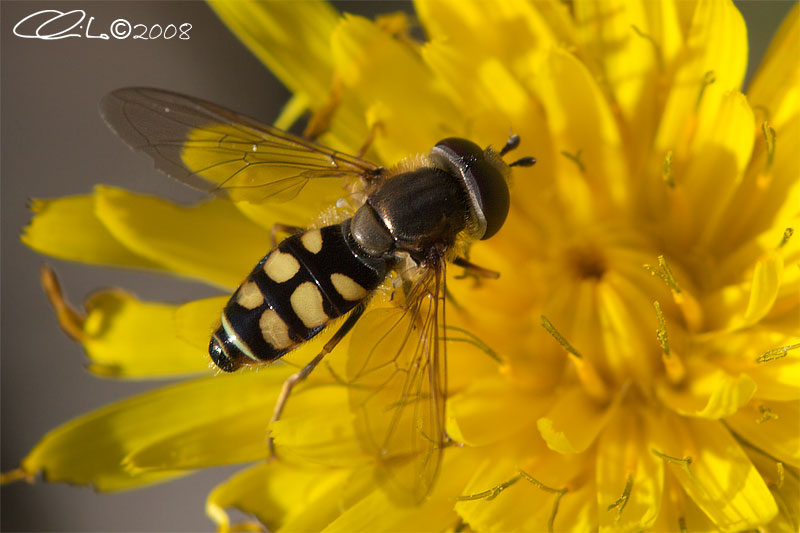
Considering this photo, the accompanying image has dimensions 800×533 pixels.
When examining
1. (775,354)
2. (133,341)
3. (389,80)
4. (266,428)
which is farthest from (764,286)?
(133,341)

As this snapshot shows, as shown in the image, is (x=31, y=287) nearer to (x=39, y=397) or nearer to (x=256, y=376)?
(x=39, y=397)

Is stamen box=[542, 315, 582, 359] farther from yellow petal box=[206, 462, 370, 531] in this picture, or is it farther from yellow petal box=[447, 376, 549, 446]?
yellow petal box=[206, 462, 370, 531]

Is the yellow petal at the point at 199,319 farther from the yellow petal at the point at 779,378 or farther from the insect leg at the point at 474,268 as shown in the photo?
the yellow petal at the point at 779,378

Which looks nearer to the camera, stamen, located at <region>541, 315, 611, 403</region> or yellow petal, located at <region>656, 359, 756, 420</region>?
yellow petal, located at <region>656, 359, 756, 420</region>

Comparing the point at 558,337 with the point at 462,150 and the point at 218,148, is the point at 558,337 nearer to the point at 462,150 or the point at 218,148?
the point at 462,150

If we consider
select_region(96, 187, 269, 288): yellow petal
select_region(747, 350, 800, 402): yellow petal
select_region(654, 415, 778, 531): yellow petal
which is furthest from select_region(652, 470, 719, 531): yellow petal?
select_region(96, 187, 269, 288): yellow petal

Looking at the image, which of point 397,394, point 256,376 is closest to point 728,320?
point 397,394

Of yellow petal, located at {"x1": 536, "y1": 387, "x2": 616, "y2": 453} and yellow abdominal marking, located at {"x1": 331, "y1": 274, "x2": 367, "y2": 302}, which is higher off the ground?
yellow abdominal marking, located at {"x1": 331, "y1": 274, "x2": 367, "y2": 302}
